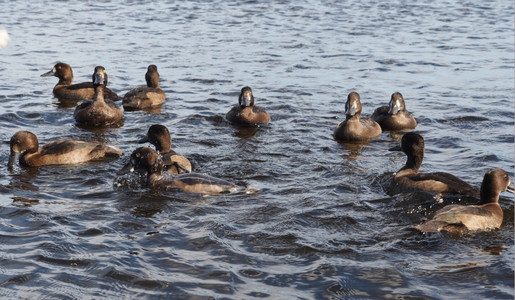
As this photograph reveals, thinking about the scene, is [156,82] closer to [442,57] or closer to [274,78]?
[274,78]

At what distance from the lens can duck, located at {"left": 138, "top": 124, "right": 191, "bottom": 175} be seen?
11.5m

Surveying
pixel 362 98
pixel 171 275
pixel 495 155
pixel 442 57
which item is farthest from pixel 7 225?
pixel 442 57

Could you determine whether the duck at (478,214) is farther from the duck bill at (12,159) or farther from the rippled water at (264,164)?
the duck bill at (12,159)

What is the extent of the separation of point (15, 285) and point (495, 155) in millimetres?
7851

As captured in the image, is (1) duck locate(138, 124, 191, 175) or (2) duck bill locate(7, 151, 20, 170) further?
(2) duck bill locate(7, 151, 20, 170)

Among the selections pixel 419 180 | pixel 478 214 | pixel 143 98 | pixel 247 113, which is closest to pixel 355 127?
pixel 247 113

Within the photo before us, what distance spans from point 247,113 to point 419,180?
15.5 feet

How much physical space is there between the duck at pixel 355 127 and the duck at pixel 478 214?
4.07m

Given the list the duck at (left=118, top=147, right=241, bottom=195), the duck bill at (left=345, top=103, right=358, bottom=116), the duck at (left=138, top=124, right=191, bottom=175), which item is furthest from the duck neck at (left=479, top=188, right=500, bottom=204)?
the duck bill at (left=345, top=103, right=358, bottom=116)

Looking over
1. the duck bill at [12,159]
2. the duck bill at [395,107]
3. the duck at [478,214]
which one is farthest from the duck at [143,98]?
the duck at [478,214]

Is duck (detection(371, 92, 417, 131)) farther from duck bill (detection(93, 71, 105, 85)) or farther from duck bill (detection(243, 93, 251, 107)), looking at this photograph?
duck bill (detection(93, 71, 105, 85))

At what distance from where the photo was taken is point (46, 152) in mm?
11992

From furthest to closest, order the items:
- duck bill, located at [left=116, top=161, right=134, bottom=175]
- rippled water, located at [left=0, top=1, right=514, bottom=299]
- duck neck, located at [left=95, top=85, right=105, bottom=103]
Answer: duck neck, located at [left=95, top=85, right=105, bottom=103]
duck bill, located at [left=116, top=161, right=134, bottom=175]
rippled water, located at [left=0, top=1, right=514, bottom=299]

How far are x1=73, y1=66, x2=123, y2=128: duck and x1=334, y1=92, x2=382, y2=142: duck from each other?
4.07 m
